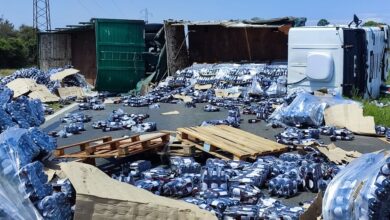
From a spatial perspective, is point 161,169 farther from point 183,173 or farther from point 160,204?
point 160,204

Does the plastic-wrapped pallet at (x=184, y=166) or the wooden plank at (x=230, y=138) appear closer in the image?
the plastic-wrapped pallet at (x=184, y=166)

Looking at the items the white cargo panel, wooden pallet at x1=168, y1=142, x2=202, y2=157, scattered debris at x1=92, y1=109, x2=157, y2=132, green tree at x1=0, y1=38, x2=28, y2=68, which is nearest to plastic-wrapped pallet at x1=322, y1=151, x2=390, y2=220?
wooden pallet at x1=168, y1=142, x2=202, y2=157

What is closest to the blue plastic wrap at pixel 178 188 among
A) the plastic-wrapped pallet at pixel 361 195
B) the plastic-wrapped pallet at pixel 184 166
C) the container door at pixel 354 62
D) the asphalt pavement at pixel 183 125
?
the plastic-wrapped pallet at pixel 184 166

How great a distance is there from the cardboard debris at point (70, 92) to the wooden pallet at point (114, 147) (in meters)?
8.20

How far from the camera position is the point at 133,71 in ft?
55.2

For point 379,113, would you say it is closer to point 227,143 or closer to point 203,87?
point 227,143

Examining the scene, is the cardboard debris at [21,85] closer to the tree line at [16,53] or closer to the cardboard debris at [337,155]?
the cardboard debris at [337,155]

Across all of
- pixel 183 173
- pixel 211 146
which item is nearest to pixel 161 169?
pixel 183 173

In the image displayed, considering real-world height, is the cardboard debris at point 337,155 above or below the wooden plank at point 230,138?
below

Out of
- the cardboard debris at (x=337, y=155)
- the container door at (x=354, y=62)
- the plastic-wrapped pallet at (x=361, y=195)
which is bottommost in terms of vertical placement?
the cardboard debris at (x=337, y=155)

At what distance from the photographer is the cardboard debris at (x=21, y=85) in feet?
48.0

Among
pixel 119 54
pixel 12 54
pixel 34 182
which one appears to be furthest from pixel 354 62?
pixel 12 54

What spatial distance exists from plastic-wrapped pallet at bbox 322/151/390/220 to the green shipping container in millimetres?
13063

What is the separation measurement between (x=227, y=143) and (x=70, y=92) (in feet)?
31.1
